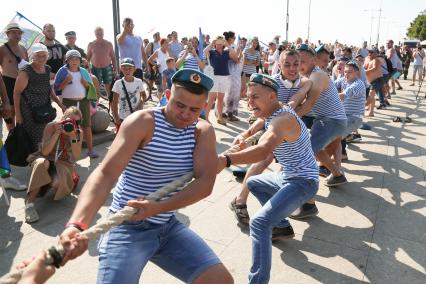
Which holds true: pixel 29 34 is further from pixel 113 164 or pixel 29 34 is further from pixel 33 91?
pixel 113 164

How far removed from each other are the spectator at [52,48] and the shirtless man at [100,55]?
2.81 ft

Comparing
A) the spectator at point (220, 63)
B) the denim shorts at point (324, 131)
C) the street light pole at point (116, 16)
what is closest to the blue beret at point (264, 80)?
the denim shorts at point (324, 131)

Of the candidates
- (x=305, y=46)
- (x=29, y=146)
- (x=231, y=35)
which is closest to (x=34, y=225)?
Result: (x=29, y=146)

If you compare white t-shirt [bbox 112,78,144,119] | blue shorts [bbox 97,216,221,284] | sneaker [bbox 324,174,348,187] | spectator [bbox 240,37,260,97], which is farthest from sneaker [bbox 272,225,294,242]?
spectator [bbox 240,37,260,97]

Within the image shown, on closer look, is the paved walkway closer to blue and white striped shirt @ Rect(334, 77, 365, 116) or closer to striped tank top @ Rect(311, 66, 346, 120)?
blue and white striped shirt @ Rect(334, 77, 365, 116)

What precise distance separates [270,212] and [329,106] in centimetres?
250

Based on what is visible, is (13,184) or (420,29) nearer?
(13,184)

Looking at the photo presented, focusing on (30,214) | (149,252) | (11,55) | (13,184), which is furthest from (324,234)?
(11,55)

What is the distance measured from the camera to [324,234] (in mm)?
4273

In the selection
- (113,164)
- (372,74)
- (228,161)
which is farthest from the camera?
(372,74)

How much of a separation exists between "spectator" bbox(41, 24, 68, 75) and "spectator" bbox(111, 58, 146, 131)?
2.30 metres

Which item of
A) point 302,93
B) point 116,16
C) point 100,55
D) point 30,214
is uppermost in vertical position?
point 116,16

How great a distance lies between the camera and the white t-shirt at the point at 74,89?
614 cm

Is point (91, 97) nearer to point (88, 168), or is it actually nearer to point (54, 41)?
point (88, 168)
